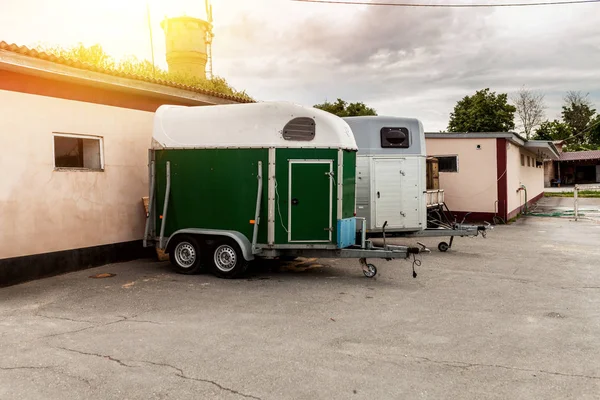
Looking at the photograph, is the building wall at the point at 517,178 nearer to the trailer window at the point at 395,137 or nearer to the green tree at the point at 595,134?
the trailer window at the point at 395,137

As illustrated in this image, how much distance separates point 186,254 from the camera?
32.2 feet

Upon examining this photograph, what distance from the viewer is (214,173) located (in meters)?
9.63

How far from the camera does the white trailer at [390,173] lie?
12.4m

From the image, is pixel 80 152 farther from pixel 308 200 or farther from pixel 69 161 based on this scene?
pixel 308 200

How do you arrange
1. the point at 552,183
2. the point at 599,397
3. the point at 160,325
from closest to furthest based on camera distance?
the point at 599,397 < the point at 160,325 < the point at 552,183

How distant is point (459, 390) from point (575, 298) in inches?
176

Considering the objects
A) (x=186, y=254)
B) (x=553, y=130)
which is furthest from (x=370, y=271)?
(x=553, y=130)

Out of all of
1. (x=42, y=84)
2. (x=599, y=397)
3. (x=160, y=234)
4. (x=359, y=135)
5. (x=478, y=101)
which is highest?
(x=478, y=101)

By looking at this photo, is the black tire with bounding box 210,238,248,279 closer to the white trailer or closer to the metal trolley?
the white trailer

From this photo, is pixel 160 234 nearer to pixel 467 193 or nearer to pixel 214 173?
pixel 214 173

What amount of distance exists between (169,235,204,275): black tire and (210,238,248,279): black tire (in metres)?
0.33

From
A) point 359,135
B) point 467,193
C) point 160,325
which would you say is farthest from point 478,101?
point 160,325

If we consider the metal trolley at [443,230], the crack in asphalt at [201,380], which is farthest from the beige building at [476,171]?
the crack in asphalt at [201,380]

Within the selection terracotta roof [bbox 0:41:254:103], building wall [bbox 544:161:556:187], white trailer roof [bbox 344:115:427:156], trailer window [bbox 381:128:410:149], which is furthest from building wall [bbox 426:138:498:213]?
building wall [bbox 544:161:556:187]
